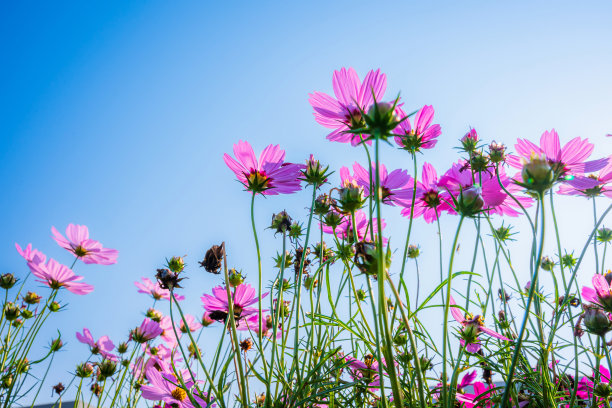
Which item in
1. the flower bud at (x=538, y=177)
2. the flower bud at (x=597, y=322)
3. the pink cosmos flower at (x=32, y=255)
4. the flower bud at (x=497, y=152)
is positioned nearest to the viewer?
the flower bud at (x=538, y=177)

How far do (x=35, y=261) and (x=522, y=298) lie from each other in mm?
1592

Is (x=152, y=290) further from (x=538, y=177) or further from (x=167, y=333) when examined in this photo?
(x=538, y=177)

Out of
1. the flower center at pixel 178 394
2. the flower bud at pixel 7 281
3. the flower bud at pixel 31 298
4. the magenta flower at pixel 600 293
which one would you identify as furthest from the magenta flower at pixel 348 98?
the flower bud at pixel 31 298

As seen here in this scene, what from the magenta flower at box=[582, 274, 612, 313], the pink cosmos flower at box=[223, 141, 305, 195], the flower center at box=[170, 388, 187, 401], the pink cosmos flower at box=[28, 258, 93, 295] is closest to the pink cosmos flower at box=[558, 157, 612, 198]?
the magenta flower at box=[582, 274, 612, 313]

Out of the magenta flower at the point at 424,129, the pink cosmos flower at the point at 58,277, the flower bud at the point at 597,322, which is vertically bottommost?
the flower bud at the point at 597,322

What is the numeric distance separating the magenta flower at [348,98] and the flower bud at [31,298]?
1.93 m

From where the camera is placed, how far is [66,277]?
141 centimetres

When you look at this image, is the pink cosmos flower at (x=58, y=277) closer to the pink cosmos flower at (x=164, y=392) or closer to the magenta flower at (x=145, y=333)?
the magenta flower at (x=145, y=333)

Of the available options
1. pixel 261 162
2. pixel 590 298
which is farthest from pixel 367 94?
pixel 590 298

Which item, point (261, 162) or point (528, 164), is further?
point (261, 162)

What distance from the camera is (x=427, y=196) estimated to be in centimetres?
89

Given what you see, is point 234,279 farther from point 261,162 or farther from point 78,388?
point 78,388

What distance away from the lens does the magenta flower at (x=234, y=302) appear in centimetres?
86

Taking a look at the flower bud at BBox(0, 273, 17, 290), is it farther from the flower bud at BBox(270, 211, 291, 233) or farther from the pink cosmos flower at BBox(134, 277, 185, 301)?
the flower bud at BBox(270, 211, 291, 233)
